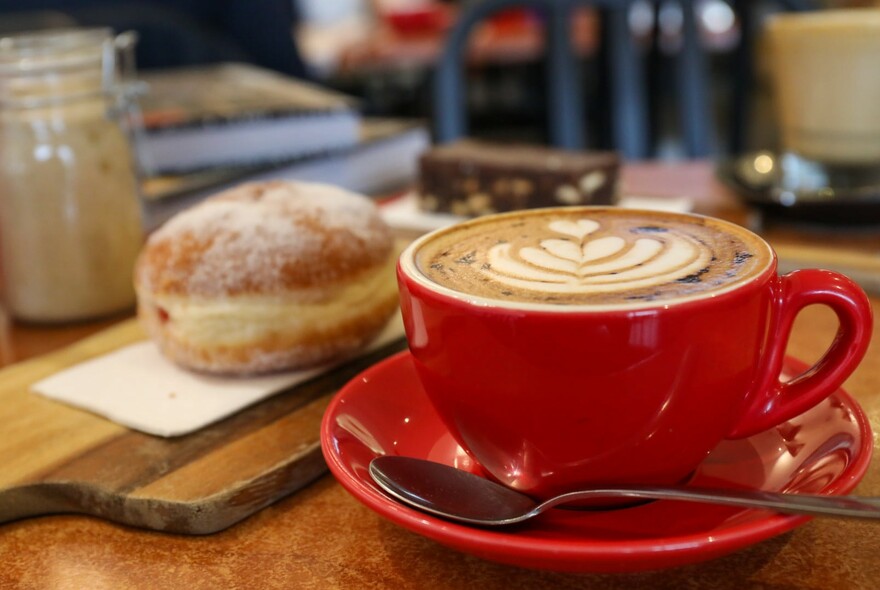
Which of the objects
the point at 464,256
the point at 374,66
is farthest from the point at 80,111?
the point at 374,66

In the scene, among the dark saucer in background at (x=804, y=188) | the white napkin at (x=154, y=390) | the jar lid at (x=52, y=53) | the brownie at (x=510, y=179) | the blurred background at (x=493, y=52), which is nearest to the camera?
the white napkin at (x=154, y=390)

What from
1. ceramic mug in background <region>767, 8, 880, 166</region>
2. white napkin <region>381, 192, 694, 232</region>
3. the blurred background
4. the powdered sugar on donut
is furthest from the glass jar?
the blurred background

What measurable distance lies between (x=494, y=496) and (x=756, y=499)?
136mm

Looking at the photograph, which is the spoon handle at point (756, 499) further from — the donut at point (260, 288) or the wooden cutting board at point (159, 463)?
the donut at point (260, 288)

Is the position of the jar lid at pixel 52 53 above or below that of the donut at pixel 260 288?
above

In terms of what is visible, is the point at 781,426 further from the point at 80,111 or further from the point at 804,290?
the point at 80,111

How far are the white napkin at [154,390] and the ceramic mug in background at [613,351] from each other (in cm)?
21

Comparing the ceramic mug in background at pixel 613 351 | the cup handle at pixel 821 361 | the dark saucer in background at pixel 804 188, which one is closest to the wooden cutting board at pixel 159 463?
the ceramic mug in background at pixel 613 351

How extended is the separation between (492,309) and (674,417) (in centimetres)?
11

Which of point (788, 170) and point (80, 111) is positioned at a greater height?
point (80, 111)

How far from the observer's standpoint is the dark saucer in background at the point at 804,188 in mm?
1014

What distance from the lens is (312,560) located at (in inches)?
18.6

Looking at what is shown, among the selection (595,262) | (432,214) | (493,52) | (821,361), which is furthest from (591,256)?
(493,52)

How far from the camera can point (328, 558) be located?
473 millimetres
